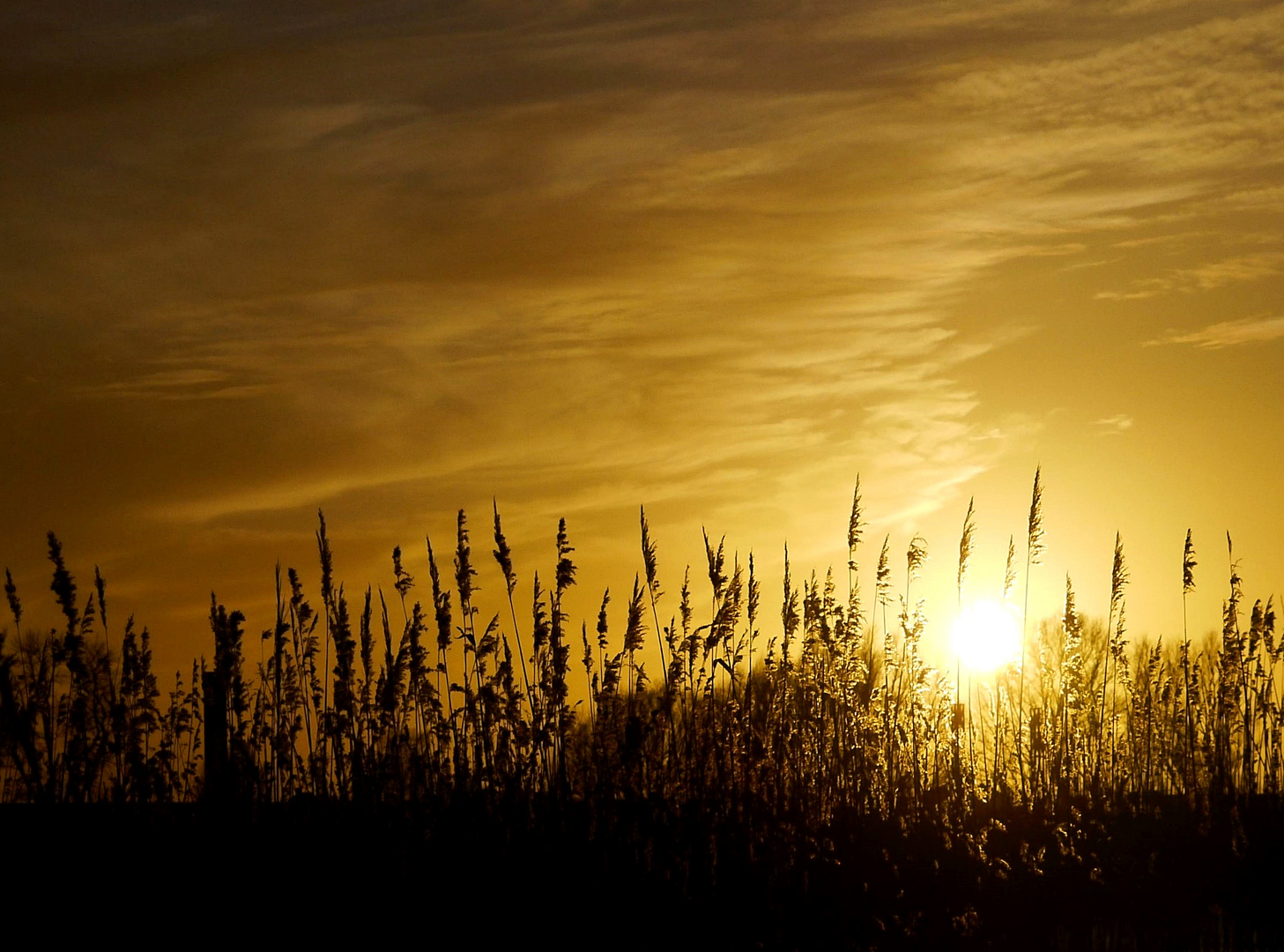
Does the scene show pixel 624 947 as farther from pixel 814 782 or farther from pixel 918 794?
pixel 918 794

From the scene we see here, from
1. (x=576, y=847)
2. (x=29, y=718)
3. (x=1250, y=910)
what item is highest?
(x=29, y=718)

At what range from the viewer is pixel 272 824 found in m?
7.08

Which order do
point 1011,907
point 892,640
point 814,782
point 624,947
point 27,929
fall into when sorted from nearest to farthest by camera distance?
point 27,929 < point 624,947 < point 1011,907 < point 814,782 < point 892,640

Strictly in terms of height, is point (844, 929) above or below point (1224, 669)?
below

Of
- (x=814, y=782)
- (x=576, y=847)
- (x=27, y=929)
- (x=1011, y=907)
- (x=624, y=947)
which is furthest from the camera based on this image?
(x=814, y=782)

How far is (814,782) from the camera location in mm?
8953

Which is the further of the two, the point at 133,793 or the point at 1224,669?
the point at 1224,669

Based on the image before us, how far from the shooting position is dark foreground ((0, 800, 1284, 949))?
6.29 metres

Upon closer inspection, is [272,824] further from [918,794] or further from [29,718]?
[918,794]

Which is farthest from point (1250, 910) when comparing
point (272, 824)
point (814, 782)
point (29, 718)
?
point (29, 718)

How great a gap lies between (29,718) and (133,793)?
694 mm

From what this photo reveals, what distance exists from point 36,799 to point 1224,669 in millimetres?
8646

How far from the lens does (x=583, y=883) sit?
22.1 ft

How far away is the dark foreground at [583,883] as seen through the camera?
629 cm
